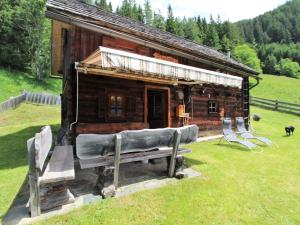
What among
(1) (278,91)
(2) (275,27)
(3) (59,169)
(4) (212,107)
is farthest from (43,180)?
(2) (275,27)

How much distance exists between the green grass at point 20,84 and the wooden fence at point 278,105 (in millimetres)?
26035

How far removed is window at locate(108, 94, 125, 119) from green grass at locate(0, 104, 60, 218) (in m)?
3.04

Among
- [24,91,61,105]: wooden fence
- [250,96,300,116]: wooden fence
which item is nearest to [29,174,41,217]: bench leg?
[24,91,61,105]: wooden fence

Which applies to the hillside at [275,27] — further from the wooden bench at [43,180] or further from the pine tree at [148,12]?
the wooden bench at [43,180]

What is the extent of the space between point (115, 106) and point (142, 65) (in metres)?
2.46

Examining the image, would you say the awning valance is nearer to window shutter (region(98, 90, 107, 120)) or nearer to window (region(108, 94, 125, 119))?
window shutter (region(98, 90, 107, 120))

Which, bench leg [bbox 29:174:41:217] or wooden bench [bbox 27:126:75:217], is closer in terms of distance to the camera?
wooden bench [bbox 27:126:75:217]

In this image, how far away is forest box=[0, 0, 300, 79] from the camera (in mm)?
26672

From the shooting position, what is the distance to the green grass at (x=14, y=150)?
4102mm

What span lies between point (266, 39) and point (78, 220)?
96.8m

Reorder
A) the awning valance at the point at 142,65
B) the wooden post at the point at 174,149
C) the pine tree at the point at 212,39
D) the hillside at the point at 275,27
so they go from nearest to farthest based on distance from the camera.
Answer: the wooden post at the point at 174,149
the awning valance at the point at 142,65
the pine tree at the point at 212,39
the hillside at the point at 275,27

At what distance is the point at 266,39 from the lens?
8100 cm

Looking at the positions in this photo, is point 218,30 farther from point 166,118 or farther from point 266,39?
point 166,118

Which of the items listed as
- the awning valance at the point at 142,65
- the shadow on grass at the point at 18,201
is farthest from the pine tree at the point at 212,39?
the shadow on grass at the point at 18,201
